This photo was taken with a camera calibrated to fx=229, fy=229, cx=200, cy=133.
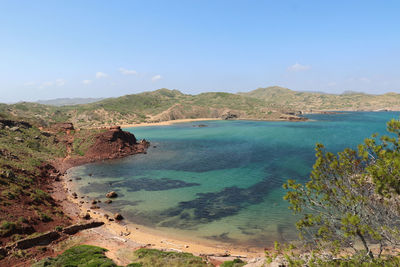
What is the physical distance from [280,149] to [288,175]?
29388mm

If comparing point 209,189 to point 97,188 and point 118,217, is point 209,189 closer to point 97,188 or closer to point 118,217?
point 118,217

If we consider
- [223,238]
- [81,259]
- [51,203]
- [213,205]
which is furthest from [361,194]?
[51,203]

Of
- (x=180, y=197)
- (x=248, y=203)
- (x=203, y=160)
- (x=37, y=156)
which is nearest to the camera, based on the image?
(x=248, y=203)

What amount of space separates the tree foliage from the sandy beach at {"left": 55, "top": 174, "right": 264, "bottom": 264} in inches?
509

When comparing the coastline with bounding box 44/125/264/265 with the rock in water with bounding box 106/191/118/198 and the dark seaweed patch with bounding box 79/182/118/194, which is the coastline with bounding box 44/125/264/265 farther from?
the dark seaweed patch with bounding box 79/182/118/194

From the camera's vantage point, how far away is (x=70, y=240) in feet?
89.8

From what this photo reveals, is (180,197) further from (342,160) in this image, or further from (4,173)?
(342,160)

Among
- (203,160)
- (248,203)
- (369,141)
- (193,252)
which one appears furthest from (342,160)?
(203,160)

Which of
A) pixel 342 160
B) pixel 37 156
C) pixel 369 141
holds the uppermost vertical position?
pixel 369 141

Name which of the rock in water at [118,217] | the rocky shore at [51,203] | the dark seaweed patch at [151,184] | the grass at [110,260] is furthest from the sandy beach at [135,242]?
the dark seaweed patch at [151,184]

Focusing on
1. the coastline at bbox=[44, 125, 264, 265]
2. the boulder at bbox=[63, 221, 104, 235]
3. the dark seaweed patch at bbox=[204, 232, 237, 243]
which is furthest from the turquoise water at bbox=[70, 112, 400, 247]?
the boulder at bbox=[63, 221, 104, 235]

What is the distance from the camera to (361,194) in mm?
12633

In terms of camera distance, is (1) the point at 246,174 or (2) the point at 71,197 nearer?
(2) the point at 71,197

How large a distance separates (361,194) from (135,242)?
24.3 metres
